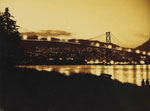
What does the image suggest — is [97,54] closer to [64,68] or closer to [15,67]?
[64,68]

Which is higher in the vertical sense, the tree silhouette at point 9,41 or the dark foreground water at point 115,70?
the tree silhouette at point 9,41

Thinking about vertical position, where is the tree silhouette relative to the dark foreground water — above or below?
above

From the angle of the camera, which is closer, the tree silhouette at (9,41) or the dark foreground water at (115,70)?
the tree silhouette at (9,41)

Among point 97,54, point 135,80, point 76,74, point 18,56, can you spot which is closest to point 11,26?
point 18,56

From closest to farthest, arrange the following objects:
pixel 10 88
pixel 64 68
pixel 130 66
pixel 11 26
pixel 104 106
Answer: pixel 10 88, pixel 104 106, pixel 11 26, pixel 64 68, pixel 130 66
